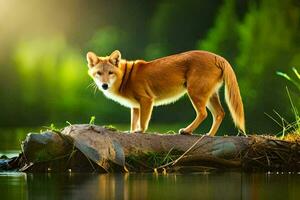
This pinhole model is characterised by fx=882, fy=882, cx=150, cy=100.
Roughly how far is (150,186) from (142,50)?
825cm

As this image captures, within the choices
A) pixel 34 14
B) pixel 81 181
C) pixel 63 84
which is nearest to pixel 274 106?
pixel 63 84

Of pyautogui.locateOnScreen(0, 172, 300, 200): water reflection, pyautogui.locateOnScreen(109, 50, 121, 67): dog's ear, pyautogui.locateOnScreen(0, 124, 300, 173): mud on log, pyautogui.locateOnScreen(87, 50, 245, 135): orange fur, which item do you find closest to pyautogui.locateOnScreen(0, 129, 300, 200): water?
pyautogui.locateOnScreen(0, 172, 300, 200): water reflection

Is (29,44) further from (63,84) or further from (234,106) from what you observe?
(234,106)

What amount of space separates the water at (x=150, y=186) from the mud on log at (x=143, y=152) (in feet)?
0.67

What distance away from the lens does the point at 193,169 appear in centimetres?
655

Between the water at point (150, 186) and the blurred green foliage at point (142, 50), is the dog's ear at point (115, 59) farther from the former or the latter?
the blurred green foliage at point (142, 50)

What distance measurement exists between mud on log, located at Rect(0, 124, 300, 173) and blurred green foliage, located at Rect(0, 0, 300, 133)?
19.0ft

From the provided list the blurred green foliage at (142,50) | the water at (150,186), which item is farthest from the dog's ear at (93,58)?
the blurred green foliage at (142,50)

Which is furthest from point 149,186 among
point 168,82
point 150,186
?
point 168,82

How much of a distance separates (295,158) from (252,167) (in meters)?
0.33

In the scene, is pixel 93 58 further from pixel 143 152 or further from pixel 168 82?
pixel 143 152

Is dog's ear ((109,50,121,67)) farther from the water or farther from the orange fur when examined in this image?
the water

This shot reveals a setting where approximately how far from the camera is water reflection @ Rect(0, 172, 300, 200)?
4.77 meters

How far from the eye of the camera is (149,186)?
5277mm
